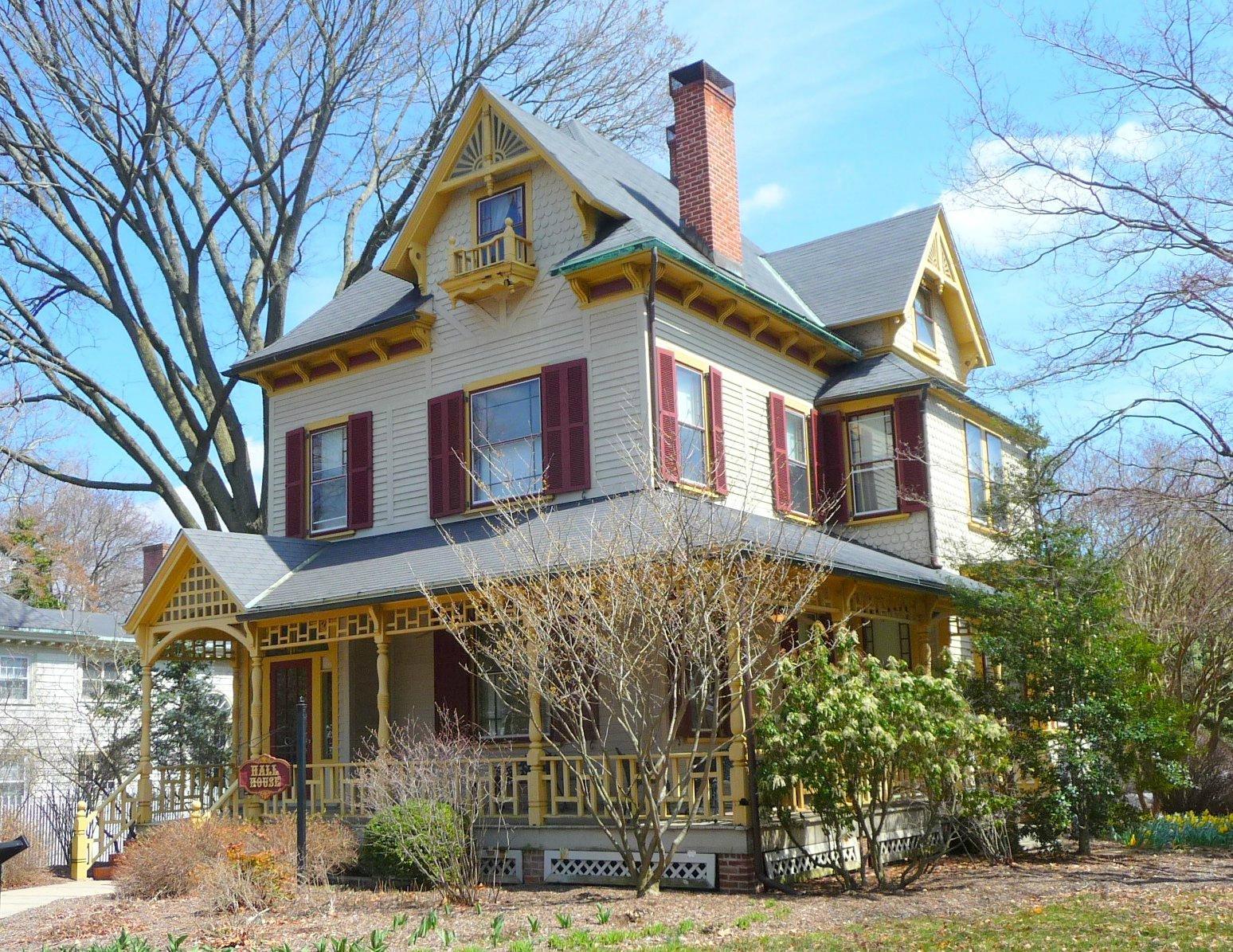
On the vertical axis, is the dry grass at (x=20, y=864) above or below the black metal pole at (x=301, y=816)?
below

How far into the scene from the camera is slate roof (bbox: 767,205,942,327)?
67.3 ft

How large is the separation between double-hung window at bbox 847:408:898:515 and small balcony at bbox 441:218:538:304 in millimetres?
5876

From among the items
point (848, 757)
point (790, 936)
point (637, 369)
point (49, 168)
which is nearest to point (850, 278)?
point (637, 369)

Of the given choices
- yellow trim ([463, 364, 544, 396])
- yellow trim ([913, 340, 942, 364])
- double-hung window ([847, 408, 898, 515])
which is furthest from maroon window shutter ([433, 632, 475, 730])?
yellow trim ([913, 340, 942, 364])

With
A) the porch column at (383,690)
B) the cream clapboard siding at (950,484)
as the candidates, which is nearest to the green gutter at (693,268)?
the cream clapboard siding at (950,484)

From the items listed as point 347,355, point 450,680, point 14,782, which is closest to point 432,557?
point 450,680

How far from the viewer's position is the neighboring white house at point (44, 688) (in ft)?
90.8

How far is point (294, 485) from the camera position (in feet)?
67.3

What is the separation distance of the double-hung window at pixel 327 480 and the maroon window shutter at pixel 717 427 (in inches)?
251

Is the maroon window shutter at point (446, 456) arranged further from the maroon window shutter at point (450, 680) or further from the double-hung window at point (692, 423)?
the double-hung window at point (692, 423)

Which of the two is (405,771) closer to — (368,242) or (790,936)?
(790,936)

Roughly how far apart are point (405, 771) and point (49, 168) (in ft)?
59.8

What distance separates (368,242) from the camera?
2948 centimetres

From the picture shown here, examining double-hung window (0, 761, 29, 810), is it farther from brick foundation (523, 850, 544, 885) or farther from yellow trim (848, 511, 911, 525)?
yellow trim (848, 511, 911, 525)
